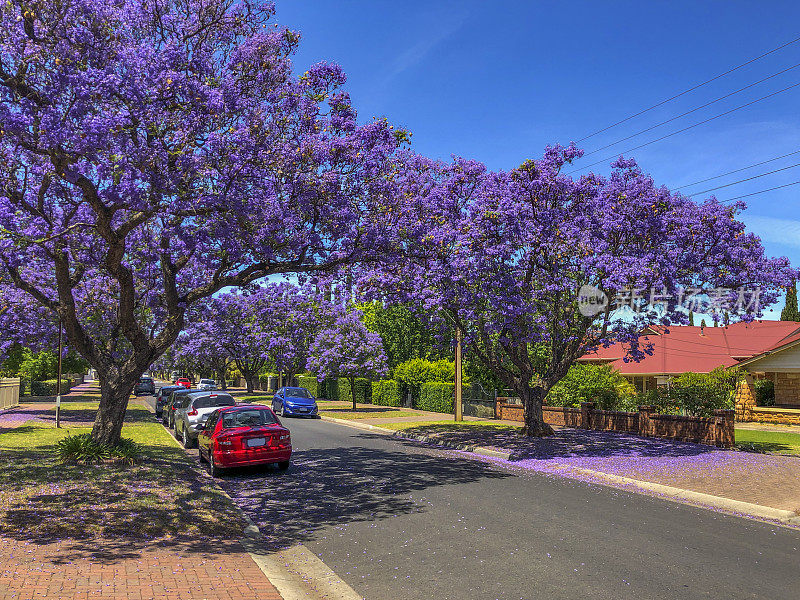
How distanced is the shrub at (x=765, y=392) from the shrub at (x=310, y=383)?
126ft

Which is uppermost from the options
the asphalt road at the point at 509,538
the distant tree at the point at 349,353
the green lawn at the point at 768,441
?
the distant tree at the point at 349,353

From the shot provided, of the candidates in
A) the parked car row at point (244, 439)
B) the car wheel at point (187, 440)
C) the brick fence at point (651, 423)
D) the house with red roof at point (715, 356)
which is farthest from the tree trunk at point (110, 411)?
the house with red roof at point (715, 356)

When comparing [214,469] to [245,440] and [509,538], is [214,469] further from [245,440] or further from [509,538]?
[509,538]

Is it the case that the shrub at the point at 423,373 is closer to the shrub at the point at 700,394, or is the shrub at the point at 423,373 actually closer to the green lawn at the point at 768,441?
the green lawn at the point at 768,441

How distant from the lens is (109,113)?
423 inches

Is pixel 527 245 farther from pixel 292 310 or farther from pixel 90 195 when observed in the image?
pixel 292 310

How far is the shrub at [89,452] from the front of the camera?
43.8 ft

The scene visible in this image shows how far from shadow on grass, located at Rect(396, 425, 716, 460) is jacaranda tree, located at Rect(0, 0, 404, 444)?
27.9 ft

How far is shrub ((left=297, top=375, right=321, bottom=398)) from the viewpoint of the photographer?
197 ft

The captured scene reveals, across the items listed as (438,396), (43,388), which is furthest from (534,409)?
(43,388)

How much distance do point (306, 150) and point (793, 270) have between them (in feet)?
47.9

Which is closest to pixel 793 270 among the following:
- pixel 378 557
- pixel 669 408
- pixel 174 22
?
pixel 669 408

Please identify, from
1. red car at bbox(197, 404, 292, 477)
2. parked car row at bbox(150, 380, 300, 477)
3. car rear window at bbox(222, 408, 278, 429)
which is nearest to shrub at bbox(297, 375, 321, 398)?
parked car row at bbox(150, 380, 300, 477)

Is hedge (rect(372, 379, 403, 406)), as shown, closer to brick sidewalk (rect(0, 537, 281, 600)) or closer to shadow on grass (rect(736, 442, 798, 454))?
shadow on grass (rect(736, 442, 798, 454))
